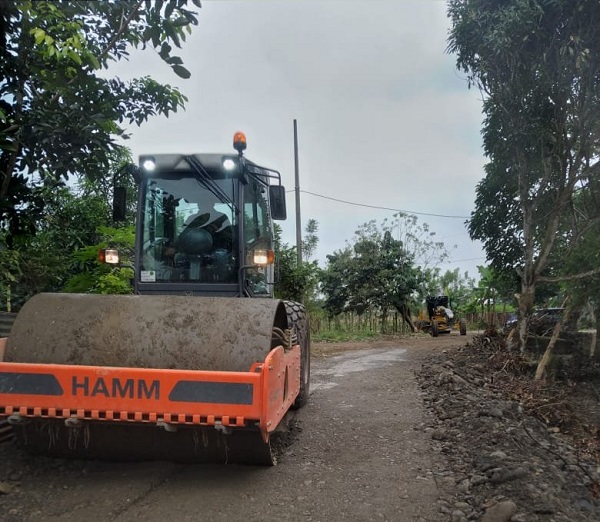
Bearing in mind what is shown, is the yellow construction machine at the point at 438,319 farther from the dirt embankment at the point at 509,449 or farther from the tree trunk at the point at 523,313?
the dirt embankment at the point at 509,449

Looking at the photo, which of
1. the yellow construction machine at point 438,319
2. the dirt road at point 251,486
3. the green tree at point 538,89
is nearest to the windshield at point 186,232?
the dirt road at point 251,486

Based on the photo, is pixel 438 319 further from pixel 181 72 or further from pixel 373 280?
pixel 181 72

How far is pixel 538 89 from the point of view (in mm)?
10805

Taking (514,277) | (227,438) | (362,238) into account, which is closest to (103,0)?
(227,438)

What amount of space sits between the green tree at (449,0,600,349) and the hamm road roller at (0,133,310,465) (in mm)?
7216

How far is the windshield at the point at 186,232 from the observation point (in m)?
5.14

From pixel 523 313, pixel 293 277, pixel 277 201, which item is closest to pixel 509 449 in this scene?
pixel 277 201

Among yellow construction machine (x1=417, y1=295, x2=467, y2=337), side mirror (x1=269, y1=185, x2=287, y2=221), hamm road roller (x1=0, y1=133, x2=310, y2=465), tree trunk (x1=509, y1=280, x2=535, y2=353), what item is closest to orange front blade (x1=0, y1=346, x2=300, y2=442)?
hamm road roller (x1=0, y1=133, x2=310, y2=465)

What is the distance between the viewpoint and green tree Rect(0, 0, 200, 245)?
3.72 m

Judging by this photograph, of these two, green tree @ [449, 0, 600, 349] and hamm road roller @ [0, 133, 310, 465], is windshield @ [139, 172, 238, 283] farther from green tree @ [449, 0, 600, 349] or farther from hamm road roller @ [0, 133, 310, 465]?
green tree @ [449, 0, 600, 349]

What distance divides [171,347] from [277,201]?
7.92 ft

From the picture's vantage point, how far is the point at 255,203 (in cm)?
549

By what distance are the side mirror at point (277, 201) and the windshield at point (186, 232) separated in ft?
2.19

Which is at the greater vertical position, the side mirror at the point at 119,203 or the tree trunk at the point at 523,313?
the side mirror at the point at 119,203
